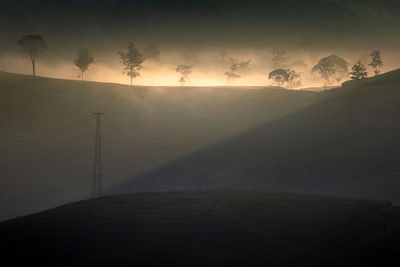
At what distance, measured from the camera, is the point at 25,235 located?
854 inches

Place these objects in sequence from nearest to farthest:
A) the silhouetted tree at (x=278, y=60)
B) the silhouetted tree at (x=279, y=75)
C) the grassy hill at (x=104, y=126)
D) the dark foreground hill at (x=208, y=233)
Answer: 1. the dark foreground hill at (x=208, y=233)
2. the grassy hill at (x=104, y=126)
3. the silhouetted tree at (x=279, y=75)
4. the silhouetted tree at (x=278, y=60)

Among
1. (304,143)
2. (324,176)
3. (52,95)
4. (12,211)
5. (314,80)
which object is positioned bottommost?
(12,211)

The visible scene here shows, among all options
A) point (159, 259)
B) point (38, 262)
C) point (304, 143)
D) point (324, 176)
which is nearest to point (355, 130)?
point (304, 143)

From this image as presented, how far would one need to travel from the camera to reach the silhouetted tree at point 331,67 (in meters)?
108

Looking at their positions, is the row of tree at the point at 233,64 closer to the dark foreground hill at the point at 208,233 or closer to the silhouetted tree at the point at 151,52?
the silhouetted tree at the point at 151,52

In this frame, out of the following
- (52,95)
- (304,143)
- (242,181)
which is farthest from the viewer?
(52,95)

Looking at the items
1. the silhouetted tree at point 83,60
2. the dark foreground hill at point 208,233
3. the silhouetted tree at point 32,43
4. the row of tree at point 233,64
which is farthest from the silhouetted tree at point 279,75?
the dark foreground hill at point 208,233

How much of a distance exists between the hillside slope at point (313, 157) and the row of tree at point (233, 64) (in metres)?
25.8

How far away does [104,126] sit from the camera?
5550cm

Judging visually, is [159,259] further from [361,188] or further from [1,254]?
[361,188]

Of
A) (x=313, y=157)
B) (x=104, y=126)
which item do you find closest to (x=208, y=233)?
(x=313, y=157)

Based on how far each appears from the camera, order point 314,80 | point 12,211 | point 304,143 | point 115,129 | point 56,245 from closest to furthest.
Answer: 1. point 56,245
2. point 12,211
3. point 304,143
4. point 115,129
5. point 314,80

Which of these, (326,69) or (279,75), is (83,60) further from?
(326,69)

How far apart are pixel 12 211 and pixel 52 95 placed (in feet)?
110
